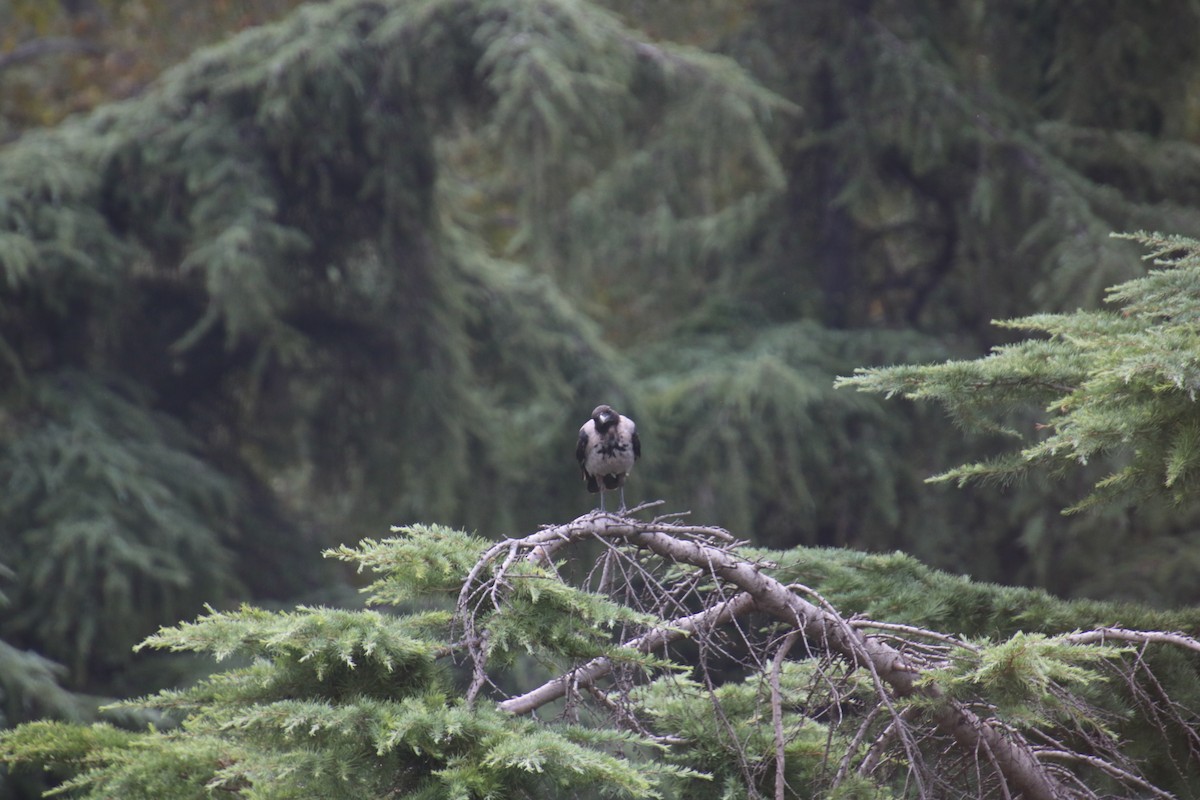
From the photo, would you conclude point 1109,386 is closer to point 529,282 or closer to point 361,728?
point 361,728

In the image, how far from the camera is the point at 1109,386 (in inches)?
101

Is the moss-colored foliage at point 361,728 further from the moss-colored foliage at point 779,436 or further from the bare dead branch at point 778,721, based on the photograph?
the moss-colored foliage at point 779,436

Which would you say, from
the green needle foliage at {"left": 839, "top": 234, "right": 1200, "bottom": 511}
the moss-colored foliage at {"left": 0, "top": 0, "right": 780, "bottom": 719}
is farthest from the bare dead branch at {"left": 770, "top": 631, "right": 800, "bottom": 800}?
the moss-colored foliage at {"left": 0, "top": 0, "right": 780, "bottom": 719}

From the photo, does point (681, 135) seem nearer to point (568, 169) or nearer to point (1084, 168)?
point (568, 169)

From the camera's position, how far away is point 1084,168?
7.95 metres

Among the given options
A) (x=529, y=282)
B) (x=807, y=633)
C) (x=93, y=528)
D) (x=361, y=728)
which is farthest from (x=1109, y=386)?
(x=529, y=282)

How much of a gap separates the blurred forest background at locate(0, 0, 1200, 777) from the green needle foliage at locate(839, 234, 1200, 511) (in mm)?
3187

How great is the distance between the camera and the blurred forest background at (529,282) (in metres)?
6.02

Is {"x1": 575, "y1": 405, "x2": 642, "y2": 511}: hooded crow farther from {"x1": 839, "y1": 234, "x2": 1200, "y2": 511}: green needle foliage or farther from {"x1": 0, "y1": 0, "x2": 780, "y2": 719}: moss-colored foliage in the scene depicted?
{"x1": 0, "y1": 0, "x2": 780, "y2": 719}: moss-colored foliage

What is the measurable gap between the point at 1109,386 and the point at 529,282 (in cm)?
536

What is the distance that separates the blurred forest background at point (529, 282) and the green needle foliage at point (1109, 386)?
125 inches

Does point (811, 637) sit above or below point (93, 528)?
above

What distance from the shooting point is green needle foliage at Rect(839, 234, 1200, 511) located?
2.57 m

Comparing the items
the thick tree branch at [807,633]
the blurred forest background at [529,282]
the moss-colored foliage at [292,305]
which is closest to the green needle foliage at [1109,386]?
the thick tree branch at [807,633]
